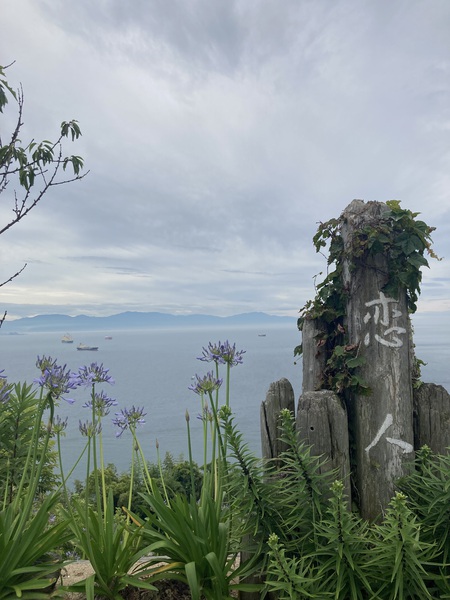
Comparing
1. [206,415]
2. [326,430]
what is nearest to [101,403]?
[206,415]

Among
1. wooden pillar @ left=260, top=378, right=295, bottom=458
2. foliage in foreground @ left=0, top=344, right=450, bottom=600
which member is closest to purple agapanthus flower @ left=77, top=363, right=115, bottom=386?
foliage in foreground @ left=0, top=344, right=450, bottom=600

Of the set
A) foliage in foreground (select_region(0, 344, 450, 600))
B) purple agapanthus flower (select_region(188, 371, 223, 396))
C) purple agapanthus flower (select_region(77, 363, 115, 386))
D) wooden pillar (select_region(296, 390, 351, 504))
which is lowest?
foliage in foreground (select_region(0, 344, 450, 600))

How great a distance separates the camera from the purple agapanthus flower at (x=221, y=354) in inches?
120

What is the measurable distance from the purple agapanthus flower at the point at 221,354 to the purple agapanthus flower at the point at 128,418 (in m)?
0.76

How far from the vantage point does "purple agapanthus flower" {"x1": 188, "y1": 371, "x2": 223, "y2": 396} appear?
304cm

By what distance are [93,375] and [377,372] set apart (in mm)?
2175

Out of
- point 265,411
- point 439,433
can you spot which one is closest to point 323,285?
point 265,411

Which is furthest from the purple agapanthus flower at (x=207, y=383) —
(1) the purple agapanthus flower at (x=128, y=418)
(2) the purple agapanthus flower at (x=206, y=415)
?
(1) the purple agapanthus flower at (x=128, y=418)

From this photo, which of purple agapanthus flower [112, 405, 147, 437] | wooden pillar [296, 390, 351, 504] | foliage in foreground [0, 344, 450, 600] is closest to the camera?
foliage in foreground [0, 344, 450, 600]

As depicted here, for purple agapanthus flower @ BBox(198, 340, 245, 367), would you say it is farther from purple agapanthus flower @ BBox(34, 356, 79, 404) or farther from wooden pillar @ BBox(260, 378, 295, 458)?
purple agapanthus flower @ BBox(34, 356, 79, 404)

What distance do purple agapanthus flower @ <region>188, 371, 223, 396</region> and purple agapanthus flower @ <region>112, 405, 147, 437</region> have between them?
0.57 m

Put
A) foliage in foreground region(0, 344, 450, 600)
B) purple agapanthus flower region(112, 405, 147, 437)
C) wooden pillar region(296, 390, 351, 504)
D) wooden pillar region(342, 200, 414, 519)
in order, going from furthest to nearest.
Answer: purple agapanthus flower region(112, 405, 147, 437)
wooden pillar region(342, 200, 414, 519)
wooden pillar region(296, 390, 351, 504)
foliage in foreground region(0, 344, 450, 600)

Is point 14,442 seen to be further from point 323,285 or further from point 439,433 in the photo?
point 439,433

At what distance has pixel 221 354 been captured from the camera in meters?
3.07
